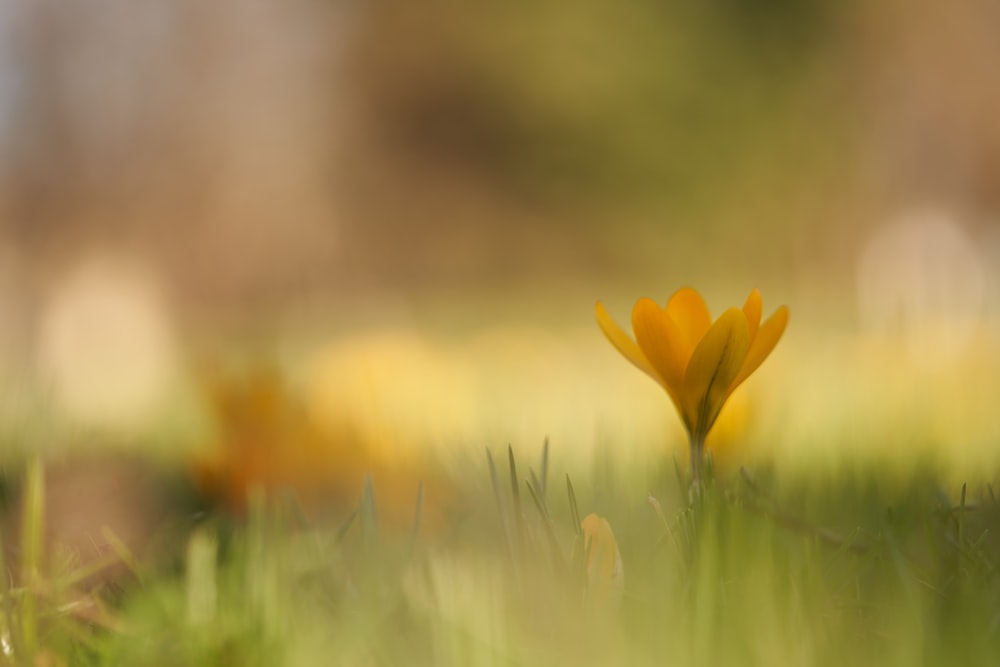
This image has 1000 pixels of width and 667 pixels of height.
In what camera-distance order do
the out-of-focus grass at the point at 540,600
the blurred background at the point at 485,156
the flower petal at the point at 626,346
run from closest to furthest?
the out-of-focus grass at the point at 540,600 → the flower petal at the point at 626,346 → the blurred background at the point at 485,156

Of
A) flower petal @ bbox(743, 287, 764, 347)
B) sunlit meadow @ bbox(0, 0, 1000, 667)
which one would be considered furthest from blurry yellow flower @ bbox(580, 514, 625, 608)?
flower petal @ bbox(743, 287, 764, 347)

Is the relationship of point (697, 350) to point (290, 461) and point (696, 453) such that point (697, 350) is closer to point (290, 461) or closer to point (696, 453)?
point (696, 453)

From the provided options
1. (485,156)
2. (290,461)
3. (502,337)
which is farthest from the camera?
(485,156)

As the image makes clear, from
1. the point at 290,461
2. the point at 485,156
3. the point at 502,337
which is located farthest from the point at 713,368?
the point at 485,156

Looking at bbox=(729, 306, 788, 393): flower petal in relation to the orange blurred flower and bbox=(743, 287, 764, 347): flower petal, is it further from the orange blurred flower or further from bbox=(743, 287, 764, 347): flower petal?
the orange blurred flower

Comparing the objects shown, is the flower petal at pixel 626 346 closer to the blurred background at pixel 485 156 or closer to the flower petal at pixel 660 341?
the flower petal at pixel 660 341

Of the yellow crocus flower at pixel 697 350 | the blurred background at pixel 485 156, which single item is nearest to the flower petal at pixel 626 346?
the yellow crocus flower at pixel 697 350

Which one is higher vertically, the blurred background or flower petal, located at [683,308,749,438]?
the blurred background
